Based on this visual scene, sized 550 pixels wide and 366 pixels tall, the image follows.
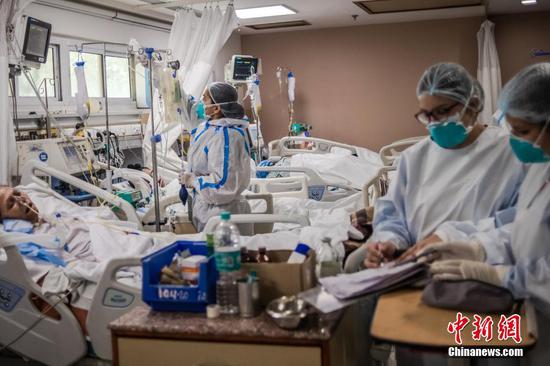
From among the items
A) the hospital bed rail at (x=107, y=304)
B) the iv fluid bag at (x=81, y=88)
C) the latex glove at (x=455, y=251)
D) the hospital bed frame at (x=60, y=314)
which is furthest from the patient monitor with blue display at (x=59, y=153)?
the latex glove at (x=455, y=251)

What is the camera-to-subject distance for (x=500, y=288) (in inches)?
56.3

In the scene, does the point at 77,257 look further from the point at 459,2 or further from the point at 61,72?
the point at 459,2

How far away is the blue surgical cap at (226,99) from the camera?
3.48 metres

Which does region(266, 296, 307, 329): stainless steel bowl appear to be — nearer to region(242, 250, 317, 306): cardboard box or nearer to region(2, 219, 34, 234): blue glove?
region(242, 250, 317, 306): cardboard box

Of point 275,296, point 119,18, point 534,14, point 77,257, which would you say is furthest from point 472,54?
point 275,296

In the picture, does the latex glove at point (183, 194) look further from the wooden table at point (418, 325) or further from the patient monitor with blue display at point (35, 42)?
the wooden table at point (418, 325)

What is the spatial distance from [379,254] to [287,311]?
14.0 inches

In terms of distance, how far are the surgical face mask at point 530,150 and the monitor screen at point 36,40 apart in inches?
119

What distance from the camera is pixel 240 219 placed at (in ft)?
8.62

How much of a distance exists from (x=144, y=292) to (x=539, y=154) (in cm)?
119

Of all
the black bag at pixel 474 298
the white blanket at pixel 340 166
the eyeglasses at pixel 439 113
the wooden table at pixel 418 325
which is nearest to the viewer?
the wooden table at pixel 418 325

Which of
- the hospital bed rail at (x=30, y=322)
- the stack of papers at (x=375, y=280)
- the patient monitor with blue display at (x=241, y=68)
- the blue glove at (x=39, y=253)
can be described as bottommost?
the hospital bed rail at (x=30, y=322)

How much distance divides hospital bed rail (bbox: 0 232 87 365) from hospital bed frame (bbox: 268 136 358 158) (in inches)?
132

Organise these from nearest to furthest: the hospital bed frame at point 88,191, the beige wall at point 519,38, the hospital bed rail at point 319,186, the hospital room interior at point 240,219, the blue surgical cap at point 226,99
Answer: the hospital room interior at point 240,219 → the blue surgical cap at point 226,99 → the hospital bed frame at point 88,191 → the hospital bed rail at point 319,186 → the beige wall at point 519,38
